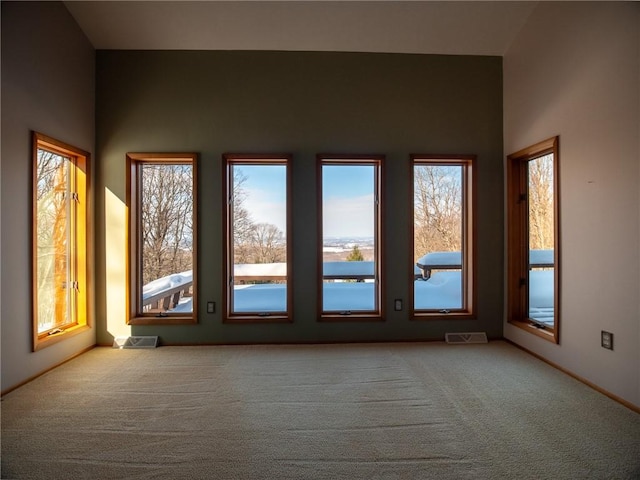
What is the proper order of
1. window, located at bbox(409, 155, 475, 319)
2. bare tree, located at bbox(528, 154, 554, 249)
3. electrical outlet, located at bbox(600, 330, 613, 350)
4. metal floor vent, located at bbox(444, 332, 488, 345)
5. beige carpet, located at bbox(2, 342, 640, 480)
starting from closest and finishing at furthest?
beige carpet, located at bbox(2, 342, 640, 480) → electrical outlet, located at bbox(600, 330, 613, 350) → bare tree, located at bbox(528, 154, 554, 249) → metal floor vent, located at bbox(444, 332, 488, 345) → window, located at bbox(409, 155, 475, 319)

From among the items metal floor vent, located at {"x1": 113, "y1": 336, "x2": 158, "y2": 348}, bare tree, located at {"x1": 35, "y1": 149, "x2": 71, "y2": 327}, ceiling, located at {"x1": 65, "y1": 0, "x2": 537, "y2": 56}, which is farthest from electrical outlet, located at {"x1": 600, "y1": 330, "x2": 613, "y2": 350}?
bare tree, located at {"x1": 35, "y1": 149, "x2": 71, "y2": 327}

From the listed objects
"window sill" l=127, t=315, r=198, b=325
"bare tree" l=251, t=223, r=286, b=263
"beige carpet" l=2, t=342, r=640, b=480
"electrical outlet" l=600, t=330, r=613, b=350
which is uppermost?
"bare tree" l=251, t=223, r=286, b=263

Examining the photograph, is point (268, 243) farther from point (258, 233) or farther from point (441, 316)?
point (441, 316)

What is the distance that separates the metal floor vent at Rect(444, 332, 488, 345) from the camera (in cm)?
370

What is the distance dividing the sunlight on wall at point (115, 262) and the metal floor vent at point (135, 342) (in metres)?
0.06

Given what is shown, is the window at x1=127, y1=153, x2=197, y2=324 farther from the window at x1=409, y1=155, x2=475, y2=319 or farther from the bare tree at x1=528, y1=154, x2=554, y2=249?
the bare tree at x1=528, y1=154, x2=554, y2=249

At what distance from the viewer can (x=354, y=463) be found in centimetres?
177

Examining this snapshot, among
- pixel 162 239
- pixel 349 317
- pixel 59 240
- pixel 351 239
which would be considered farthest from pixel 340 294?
pixel 59 240

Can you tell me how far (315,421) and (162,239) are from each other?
8.64 feet

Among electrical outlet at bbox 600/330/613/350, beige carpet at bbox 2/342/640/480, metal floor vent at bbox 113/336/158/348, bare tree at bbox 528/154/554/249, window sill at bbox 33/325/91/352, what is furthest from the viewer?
metal floor vent at bbox 113/336/158/348

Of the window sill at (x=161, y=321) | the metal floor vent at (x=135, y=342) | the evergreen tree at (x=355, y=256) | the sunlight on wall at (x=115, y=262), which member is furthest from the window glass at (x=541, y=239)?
the sunlight on wall at (x=115, y=262)

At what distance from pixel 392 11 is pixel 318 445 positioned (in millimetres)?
3781

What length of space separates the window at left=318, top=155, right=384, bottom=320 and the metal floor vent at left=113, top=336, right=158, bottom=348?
1846 mm

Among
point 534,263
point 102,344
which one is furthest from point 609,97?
point 102,344
